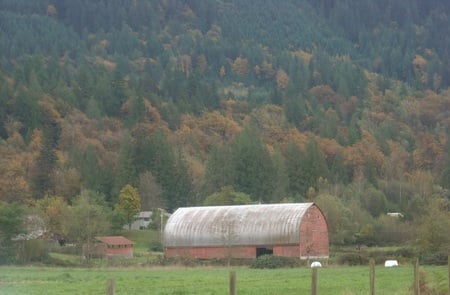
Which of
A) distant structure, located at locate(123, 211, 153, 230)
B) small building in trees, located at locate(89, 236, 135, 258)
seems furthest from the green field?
distant structure, located at locate(123, 211, 153, 230)

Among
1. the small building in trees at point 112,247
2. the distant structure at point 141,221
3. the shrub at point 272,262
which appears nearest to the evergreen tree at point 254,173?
the distant structure at point 141,221

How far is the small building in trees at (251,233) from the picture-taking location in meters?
82.4

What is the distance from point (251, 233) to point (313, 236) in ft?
17.0

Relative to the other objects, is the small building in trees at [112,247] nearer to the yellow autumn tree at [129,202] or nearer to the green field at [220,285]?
the yellow autumn tree at [129,202]

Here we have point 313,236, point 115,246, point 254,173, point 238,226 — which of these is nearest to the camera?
point 313,236

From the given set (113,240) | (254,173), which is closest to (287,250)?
(113,240)

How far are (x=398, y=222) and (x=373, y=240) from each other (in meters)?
6.59

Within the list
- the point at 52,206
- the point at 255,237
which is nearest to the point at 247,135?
the point at 52,206

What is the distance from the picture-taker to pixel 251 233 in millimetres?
84250

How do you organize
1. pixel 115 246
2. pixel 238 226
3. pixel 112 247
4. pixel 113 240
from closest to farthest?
pixel 238 226, pixel 112 247, pixel 115 246, pixel 113 240

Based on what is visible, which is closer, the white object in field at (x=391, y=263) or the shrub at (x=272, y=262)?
the white object in field at (x=391, y=263)

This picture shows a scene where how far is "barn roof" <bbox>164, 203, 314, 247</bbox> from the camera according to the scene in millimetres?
83156

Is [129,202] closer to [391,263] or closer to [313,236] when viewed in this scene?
[313,236]

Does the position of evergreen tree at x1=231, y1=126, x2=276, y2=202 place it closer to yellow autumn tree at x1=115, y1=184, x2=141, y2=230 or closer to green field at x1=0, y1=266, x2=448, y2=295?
yellow autumn tree at x1=115, y1=184, x2=141, y2=230
